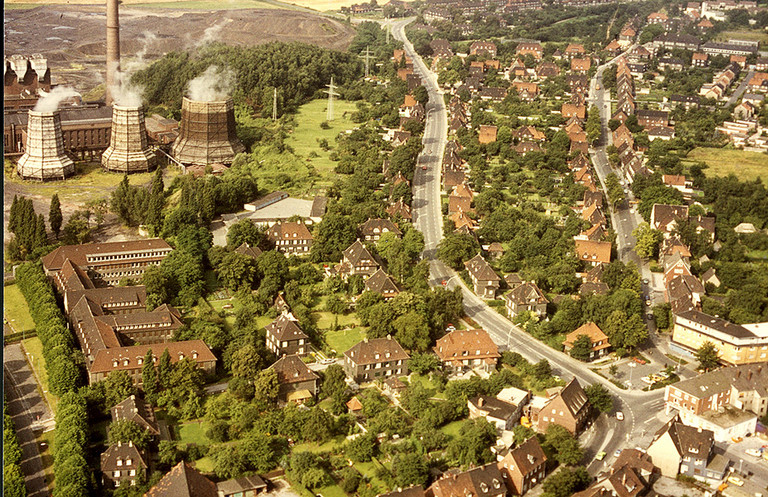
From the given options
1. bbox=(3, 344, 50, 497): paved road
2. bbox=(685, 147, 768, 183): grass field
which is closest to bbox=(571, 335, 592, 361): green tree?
bbox=(3, 344, 50, 497): paved road

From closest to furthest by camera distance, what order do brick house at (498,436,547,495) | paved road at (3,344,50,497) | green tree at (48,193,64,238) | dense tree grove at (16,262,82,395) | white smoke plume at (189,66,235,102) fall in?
brick house at (498,436,547,495)
paved road at (3,344,50,497)
dense tree grove at (16,262,82,395)
green tree at (48,193,64,238)
white smoke plume at (189,66,235,102)

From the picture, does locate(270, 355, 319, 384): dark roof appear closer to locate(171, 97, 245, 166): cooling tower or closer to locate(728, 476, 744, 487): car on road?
locate(728, 476, 744, 487): car on road

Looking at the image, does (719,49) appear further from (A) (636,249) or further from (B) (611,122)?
(A) (636,249)

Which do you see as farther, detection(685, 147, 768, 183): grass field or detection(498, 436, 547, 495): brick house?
detection(685, 147, 768, 183): grass field

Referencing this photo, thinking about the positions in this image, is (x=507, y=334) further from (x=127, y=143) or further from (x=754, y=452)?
(x=127, y=143)

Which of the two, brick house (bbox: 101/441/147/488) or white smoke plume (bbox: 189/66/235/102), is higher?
white smoke plume (bbox: 189/66/235/102)

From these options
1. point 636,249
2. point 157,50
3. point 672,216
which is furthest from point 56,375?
point 157,50
